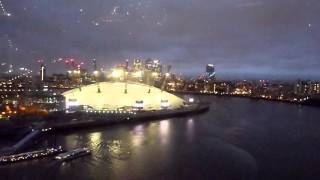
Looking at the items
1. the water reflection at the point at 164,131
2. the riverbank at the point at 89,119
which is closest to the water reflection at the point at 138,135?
the water reflection at the point at 164,131

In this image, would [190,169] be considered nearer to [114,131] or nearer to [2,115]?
[114,131]

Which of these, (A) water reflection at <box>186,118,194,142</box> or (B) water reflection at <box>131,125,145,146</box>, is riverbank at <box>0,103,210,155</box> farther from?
(A) water reflection at <box>186,118,194,142</box>

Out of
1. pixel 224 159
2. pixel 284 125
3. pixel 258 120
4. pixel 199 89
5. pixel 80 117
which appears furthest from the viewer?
pixel 199 89

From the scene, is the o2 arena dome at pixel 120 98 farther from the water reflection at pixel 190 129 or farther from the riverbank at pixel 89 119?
the water reflection at pixel 190 129

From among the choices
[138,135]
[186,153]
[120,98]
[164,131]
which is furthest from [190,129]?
[120,98]

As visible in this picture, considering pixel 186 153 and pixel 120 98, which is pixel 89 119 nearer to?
pixel 120 98

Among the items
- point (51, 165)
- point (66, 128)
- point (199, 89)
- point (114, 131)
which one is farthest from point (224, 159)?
point (199, 89)
